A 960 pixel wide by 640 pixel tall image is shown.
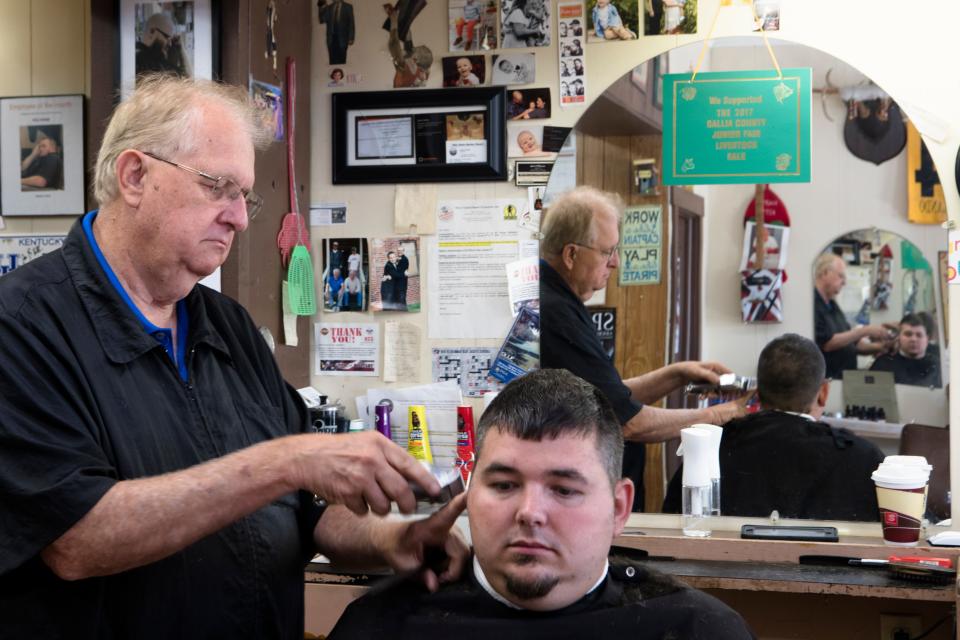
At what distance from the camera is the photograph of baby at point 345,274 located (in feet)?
10.3

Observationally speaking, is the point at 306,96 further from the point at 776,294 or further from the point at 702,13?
the point at 776,294

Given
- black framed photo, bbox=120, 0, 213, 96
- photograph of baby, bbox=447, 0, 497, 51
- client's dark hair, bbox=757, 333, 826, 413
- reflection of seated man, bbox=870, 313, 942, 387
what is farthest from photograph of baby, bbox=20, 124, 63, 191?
reflection of seated man, bbox=870, 313, 942, 387

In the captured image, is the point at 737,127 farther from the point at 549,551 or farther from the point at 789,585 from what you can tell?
the point at 549,551

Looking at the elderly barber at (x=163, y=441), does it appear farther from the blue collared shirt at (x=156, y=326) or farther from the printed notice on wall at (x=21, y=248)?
the printed notice on wall at (x=21, y=248)

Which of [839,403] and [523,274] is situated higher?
[523,274]

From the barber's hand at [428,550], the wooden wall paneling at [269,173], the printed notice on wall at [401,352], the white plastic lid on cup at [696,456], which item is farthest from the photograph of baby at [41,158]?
the white plastic lid on cup at [696,456]

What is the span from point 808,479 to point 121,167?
193cm

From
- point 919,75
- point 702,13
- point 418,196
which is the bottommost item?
point 418,196

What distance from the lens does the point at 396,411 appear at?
3096 mm

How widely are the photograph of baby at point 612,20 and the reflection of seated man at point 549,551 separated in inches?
55.2

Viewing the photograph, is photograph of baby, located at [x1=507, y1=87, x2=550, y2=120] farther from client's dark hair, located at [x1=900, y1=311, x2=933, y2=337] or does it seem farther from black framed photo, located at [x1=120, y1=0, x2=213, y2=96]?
client's dark hair, located at [x1=900, y1=311, x2=933, y2=337]

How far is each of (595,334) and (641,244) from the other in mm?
286

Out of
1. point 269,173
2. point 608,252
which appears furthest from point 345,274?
point 608,252

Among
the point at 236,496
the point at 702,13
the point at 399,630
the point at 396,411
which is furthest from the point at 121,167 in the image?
the point at 702,13
